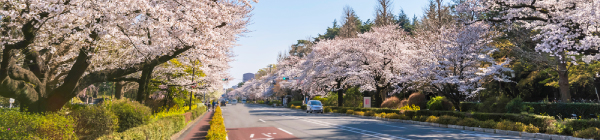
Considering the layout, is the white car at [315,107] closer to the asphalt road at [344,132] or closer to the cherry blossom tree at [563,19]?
the asphalt road at [344,132]

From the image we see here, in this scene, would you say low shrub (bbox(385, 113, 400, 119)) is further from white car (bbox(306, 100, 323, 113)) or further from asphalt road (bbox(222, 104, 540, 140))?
white car (bbox(306, 100, 323, 113))

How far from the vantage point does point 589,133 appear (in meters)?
11.8

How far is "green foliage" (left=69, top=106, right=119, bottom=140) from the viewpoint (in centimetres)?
1005

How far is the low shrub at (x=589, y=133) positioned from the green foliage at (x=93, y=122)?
15.9 m

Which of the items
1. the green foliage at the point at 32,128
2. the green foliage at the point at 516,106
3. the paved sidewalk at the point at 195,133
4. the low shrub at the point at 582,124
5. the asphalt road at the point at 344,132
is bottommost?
the paved sidewalk at the point at 195,133

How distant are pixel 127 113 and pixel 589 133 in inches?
638

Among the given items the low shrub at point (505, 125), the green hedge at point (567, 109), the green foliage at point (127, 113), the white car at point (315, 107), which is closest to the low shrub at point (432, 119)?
the low shrub at point (505, 125)

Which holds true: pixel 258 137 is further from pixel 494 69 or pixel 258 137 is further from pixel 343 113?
pixel 343 113

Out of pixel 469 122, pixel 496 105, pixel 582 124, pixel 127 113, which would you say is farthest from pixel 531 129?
pixel 127 113

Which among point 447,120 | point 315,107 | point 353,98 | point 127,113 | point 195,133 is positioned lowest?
point 195,133

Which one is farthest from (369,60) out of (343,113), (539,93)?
(539,93)

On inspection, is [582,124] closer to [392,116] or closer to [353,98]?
[392,116]

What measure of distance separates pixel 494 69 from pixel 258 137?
14663mm

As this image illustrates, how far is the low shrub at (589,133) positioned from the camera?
453 inches
